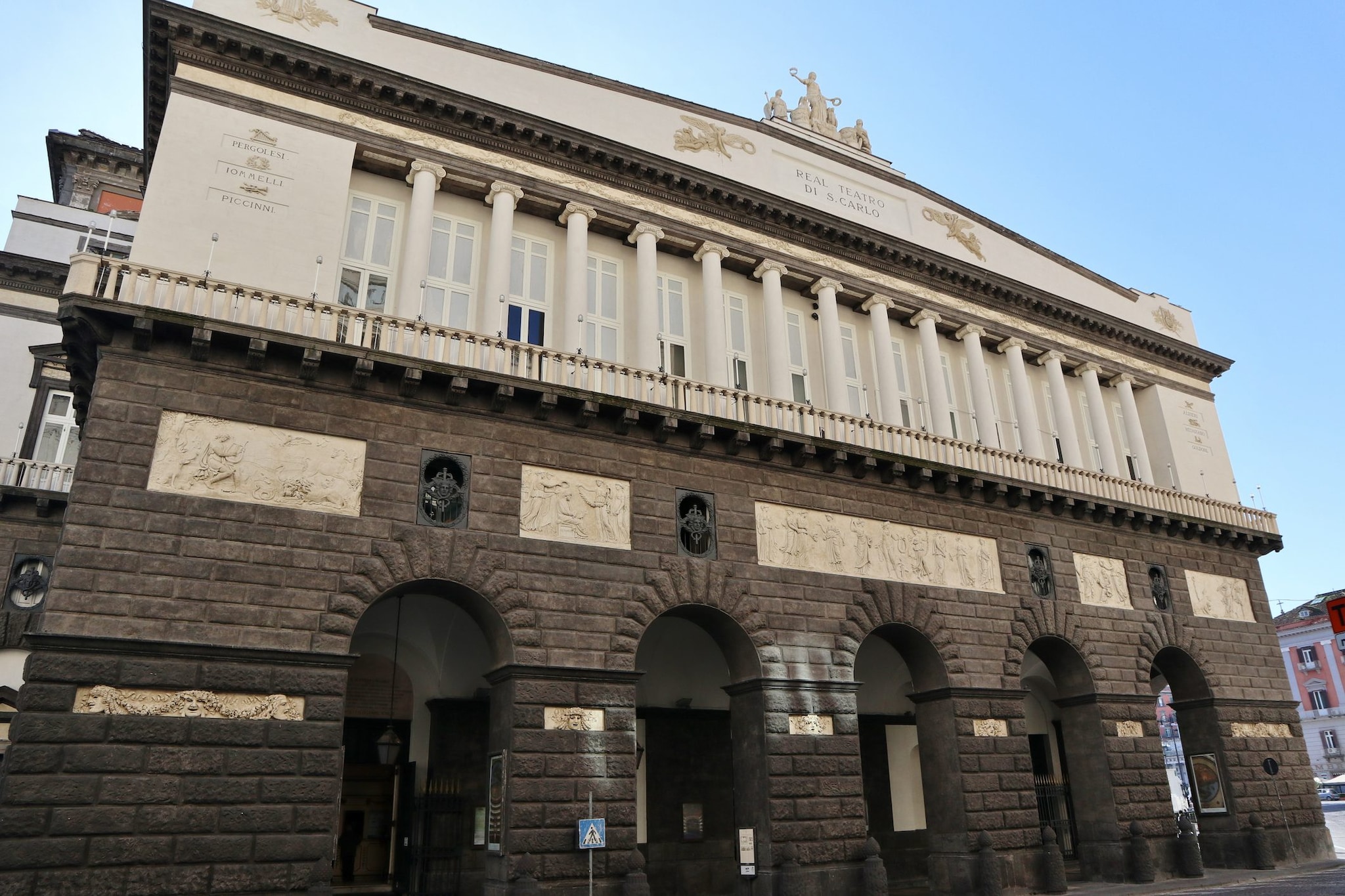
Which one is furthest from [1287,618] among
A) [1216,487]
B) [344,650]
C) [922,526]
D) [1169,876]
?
[344,650]

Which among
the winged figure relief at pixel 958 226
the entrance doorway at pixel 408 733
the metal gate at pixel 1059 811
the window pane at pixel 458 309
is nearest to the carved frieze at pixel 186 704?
the entrance doorway at pixel 408 733

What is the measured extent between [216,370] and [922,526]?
50.3 feet

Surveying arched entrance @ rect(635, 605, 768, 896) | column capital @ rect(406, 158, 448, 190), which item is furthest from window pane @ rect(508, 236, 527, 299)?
arched entrance @ rect(635, 605, 768, 896)

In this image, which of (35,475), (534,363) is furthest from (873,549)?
(35,475)

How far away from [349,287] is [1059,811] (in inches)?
887

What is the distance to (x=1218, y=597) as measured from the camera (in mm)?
27969

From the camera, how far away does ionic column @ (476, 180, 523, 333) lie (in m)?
19.8

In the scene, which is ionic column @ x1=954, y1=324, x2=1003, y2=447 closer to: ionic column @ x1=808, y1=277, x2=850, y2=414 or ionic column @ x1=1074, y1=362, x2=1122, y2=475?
ionic column @ x1=1074, y1=362, x2=1122, y2=475

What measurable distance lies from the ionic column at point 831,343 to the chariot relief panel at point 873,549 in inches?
135

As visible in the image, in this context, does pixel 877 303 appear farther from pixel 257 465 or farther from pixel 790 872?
pixel 257 465

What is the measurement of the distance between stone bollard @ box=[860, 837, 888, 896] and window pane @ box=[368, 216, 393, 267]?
15330 millimetres

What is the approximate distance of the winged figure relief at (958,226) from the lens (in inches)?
1127

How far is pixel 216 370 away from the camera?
15.8 m

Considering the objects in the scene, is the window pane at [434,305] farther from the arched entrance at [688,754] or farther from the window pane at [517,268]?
the arched entrance at [688,754]
